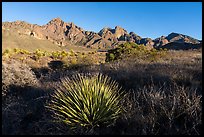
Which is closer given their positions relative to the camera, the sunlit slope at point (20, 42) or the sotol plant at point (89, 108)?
the sotol plant at point (89, 108)

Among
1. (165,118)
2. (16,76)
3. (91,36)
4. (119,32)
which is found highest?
(119,32)

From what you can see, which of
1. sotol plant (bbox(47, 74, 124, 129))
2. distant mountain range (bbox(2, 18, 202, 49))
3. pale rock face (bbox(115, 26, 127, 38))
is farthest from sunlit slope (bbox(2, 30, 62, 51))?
pale rock face (bbox(115, 26, 127, 38))

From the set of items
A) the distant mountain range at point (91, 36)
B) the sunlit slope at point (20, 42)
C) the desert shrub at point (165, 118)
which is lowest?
the desert shrub at point (165, 118)

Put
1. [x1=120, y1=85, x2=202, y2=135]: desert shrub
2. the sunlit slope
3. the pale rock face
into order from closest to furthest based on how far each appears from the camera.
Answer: [x1=120, y1=85, x2=202, y2=135]: desert shrub
the sunlit slope
the pale rock face

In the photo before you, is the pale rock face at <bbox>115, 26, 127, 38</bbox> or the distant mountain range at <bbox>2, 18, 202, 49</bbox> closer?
the distant mountain range at <bbox>2, 18, 202, 49</bbox>

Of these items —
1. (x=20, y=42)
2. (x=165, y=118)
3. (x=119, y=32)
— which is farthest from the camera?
(x=119, y=32)

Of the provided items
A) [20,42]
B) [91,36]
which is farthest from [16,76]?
[91,36]

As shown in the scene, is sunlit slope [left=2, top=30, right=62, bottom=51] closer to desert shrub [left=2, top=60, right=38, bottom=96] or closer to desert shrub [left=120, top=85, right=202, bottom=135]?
desert shrub [left=2, top=60, right=38, bottom=96]

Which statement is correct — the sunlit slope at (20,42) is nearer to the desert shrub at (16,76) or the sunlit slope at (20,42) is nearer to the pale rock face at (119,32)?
the desert shrub at (16,76)

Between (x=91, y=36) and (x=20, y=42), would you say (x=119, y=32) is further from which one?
(x=20, y=42)

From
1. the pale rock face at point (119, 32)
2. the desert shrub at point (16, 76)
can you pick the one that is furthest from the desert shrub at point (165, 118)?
the pale rock face at point (119, 32)

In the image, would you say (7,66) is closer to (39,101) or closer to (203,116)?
(39,101)

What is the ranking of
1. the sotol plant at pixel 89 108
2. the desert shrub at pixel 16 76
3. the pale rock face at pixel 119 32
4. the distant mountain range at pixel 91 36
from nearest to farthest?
the sotol plant at pixel 89 108
the desert shrub at pixel 16 76
the distant mountain range at pixel 91 36
the pale rock face at pixel 119 32

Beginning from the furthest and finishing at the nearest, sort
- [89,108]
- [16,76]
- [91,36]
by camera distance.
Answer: [91,36]
[16,76]
[89,108]
